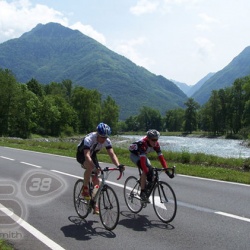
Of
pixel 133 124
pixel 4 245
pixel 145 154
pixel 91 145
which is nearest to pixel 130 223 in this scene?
pixel 145 154

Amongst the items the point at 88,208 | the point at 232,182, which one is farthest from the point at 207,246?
the point at 232,182

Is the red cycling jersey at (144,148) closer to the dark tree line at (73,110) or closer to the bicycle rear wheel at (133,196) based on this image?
the bicycle rear wheel at (133,196)

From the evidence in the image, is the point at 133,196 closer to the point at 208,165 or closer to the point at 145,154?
the point at 145,154

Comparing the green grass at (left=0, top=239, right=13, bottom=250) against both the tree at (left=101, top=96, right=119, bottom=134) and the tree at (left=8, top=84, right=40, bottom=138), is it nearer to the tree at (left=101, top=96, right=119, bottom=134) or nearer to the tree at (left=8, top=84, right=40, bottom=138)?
the tree at (left=8, top=84, right=40, bottom=138)

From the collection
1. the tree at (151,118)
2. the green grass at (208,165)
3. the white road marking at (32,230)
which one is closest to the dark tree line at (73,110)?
the tree at (151,118)

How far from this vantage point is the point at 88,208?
6.95m

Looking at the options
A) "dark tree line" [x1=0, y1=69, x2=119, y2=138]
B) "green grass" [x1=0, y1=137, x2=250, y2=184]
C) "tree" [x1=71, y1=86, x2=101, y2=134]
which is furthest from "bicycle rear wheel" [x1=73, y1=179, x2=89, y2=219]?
"tree" [x1=71, y1=86, x2=101, y2=134]

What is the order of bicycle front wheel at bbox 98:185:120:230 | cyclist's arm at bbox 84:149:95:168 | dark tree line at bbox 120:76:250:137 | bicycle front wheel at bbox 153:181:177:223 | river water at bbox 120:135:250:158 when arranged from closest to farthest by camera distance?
bicycle front wheel at bbox 98:185:120:230
cyclist's arm at bbox 84:149:95:168
bicycle front wheel at bbox 153:181:177:223
river water at bbox 120:135:250:158
dark tree line at bbox 120:76:250:137

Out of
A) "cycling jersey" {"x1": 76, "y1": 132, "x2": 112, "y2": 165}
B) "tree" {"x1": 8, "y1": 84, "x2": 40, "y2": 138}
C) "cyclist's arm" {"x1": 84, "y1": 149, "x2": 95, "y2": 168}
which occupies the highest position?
"tree" {"x1": 8, "y1": 84, "x2": 40, "y2": 138}

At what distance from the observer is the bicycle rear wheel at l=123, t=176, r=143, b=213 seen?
7.63 m

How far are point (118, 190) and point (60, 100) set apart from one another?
293 ft

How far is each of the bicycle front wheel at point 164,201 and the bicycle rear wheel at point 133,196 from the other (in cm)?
53

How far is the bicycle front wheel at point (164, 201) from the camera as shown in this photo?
688 cm

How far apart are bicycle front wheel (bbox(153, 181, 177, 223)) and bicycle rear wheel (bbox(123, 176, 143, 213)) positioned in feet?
1.74
